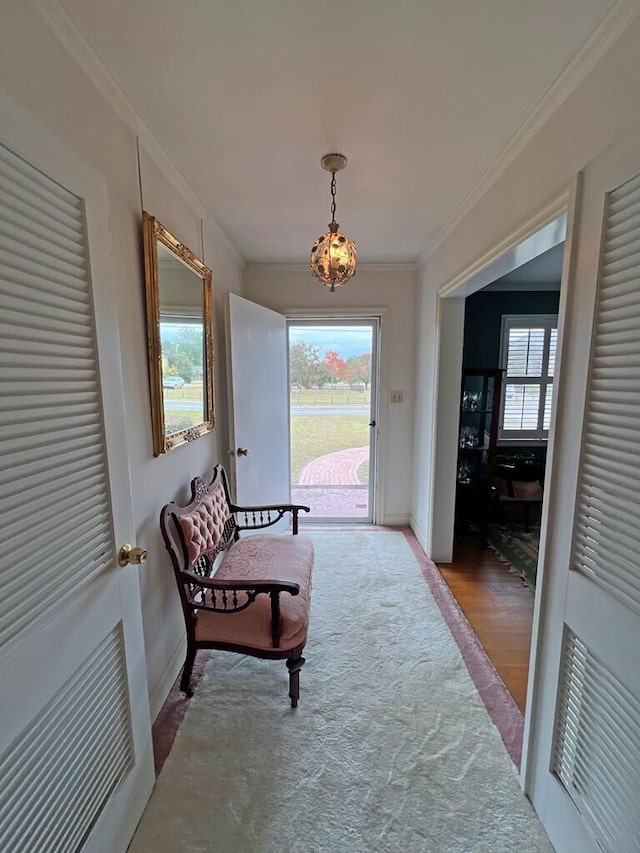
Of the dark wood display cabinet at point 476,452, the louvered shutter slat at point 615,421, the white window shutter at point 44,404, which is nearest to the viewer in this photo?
the white window shutter at point 44,404

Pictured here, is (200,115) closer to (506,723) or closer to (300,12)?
(300,12)

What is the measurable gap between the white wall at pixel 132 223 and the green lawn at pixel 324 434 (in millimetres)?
1698

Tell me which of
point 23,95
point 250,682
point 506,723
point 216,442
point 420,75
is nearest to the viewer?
point 23,95

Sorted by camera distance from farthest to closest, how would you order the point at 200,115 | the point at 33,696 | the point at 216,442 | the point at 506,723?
the point at 216,442, the point at 506,723, the point at 200,115, the point at 33,696

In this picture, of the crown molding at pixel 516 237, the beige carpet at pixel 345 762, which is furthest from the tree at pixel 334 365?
the beige carpet at pixel 345 762

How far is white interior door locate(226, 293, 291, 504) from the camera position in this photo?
2.48 metres

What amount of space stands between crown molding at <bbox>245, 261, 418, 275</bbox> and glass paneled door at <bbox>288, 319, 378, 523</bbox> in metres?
0.44

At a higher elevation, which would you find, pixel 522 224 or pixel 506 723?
pixel 522 224

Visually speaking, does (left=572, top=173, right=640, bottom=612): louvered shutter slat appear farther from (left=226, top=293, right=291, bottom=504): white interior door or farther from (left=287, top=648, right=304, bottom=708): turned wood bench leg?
(left=226, top=293, right=291, bottom=504): white interior door

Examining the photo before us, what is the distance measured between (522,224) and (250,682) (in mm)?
2325

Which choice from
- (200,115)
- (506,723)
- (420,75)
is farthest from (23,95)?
(506,723)

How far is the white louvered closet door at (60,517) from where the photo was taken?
74 cm

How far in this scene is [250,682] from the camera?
1.78m

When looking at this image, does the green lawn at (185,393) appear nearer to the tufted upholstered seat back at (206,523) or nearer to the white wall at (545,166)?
the tufted upholstered seat back at (206,523)
